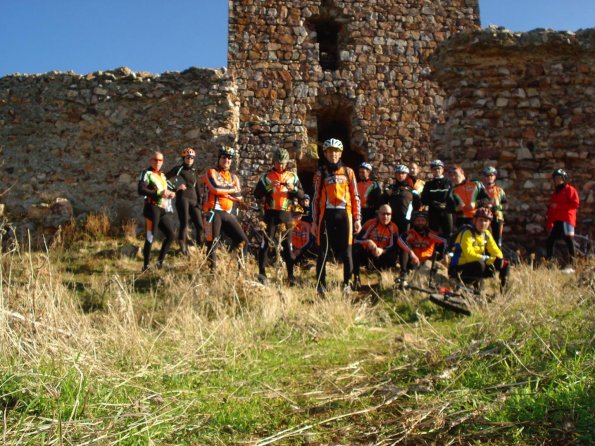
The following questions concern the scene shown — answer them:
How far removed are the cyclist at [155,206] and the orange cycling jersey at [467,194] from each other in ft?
12.7

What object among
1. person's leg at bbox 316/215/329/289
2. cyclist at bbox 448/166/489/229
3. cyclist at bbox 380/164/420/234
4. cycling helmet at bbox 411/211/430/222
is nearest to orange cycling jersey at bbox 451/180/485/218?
cyclist at bbox 448/166/489/229

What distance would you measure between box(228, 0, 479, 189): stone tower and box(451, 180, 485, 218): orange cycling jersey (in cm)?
391

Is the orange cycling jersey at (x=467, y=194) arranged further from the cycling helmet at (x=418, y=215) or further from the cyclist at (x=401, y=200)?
the cyclist at (x=401, y=200)

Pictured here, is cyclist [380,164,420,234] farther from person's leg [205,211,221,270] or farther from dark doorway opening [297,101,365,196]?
dark doorway opening [297,101,365,196]

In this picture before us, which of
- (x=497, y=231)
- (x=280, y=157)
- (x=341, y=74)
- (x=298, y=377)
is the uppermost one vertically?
(x=341, y=74)

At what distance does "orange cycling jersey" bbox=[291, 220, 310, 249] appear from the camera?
25.1 feet

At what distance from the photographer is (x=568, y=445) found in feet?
6.79

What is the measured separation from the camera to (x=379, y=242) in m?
6.92

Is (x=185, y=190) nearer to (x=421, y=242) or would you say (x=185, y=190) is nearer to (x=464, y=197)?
(x=421, y=242)

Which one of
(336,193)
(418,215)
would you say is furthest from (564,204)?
(336,193)

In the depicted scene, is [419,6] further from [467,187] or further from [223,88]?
[467,187]

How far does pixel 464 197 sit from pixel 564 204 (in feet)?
5.15

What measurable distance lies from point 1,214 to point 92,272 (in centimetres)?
357

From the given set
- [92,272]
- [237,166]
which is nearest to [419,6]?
[237,166]
